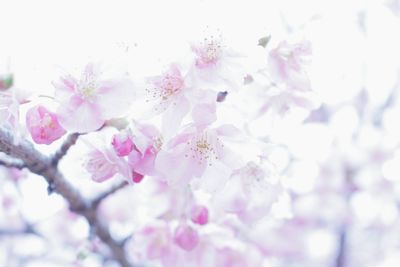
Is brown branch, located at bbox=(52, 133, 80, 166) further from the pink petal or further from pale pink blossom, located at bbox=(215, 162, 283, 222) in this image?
pale pink blossom, located at bbox=(215, 162, 283, 222)

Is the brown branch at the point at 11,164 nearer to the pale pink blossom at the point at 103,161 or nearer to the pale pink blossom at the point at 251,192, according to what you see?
the pale pink blossom at the point at 103,161

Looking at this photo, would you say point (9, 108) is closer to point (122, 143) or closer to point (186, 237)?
point (122, 143)

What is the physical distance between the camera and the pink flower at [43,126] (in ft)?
3.90

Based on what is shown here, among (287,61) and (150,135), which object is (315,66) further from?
(150,135)

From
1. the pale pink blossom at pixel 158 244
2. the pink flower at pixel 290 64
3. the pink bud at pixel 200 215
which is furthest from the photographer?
the pale pink blossom at pixel 158 244

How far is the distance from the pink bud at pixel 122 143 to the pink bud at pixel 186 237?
45 centimetres

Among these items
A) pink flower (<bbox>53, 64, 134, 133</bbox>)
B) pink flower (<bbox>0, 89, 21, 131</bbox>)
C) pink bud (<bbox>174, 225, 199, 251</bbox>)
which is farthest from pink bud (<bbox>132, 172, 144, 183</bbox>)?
pink bud (<bbox>174, 225, 199, 251</bbox>)

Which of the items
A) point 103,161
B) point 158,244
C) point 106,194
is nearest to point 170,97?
point 103,161

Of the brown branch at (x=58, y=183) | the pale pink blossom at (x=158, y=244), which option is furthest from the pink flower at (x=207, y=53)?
the pale pink blossom at (x=158, y=244)

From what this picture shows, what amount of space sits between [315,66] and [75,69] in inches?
23.2

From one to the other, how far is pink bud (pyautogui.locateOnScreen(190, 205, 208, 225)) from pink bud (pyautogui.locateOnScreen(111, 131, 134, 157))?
391 mm

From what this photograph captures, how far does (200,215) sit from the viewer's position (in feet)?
5.10

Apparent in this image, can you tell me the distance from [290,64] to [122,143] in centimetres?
41

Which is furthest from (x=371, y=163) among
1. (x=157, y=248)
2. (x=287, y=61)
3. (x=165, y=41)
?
(x=165, y=41)
